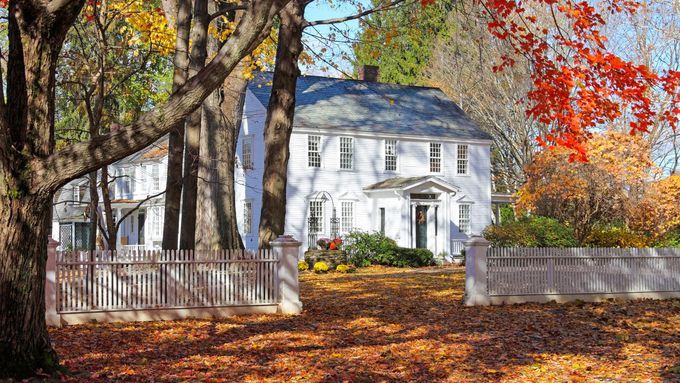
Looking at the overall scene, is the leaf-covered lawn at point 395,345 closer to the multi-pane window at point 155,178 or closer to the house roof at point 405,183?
the house roof at point 405,183

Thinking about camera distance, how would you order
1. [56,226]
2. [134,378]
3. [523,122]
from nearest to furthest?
[134,378] → [523,122] → [56,226]

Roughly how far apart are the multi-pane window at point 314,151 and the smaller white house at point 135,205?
9174mm

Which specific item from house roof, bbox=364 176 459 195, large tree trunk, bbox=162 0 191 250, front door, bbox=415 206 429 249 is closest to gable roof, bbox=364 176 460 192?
house roof, bbox=364 176 459 195

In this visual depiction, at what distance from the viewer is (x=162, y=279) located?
1456 cm

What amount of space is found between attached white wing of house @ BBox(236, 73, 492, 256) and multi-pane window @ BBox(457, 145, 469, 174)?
45 mm

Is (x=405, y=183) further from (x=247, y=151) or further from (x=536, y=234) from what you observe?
(x=247, y=151)

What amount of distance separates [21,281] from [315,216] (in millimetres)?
26795

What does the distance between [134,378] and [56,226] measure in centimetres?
4402

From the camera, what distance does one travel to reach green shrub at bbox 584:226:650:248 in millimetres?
28688

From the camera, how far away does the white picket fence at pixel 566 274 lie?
17.3m

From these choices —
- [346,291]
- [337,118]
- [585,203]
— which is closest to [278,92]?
[346,291]

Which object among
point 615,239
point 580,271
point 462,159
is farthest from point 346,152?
point 580,271

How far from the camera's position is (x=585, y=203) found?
30.3 meters

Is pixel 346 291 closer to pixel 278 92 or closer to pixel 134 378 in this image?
pixel 278 92
